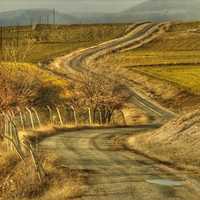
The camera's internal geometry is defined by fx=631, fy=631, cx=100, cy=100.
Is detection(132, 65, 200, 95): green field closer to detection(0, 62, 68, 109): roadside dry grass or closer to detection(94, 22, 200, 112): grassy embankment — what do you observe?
detection(94, 22, 200, 112): grassy embankment

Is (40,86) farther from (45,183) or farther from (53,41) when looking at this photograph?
A: (53,41)

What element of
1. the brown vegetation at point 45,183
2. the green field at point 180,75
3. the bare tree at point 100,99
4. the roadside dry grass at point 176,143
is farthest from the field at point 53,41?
the brown vegetation at point 45,183

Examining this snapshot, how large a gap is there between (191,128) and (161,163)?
4.88m

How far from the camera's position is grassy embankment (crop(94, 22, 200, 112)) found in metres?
92.2

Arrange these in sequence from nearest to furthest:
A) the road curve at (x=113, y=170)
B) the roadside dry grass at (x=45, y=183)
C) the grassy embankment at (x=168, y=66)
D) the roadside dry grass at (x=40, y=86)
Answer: the road curve at (x=113, y=170)
the roadside dry grass at (x=45, y=183)
the grassy embankment at (x=168, y=66)
the roadside dry grass at (x=40, y=86)

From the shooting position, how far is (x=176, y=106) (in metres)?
87.0

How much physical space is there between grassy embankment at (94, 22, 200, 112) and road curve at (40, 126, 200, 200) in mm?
37135

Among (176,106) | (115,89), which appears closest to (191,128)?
(115,89)

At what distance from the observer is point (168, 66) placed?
126 m

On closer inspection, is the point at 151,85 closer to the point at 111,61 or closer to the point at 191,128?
the point at 111,61

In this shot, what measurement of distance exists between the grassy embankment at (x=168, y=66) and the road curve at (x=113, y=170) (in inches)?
1462

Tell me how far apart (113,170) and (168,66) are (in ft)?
317

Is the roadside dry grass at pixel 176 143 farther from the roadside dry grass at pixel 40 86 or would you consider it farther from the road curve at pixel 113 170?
the roadside dry grass at pixel 40 86

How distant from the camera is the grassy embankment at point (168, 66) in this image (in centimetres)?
9219
